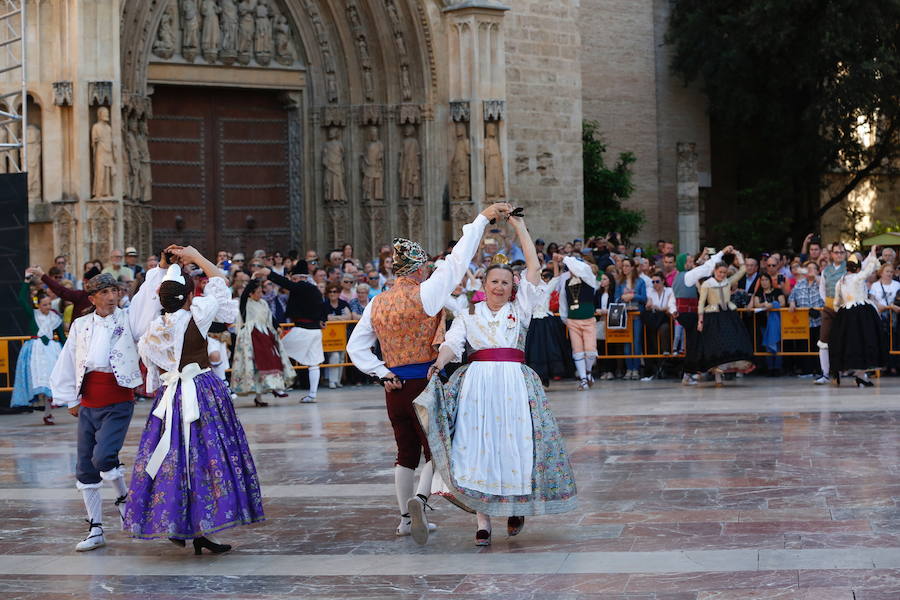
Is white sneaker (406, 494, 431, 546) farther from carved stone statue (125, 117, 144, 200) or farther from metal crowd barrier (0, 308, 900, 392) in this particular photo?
carved stone statue (125, 117, 144, 200)

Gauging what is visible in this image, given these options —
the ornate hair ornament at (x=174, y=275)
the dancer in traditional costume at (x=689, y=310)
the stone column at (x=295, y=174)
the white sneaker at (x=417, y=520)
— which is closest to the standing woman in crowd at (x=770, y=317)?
the dancer in traditional costume at (x=689, y=310)

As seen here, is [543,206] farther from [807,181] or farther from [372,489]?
[372,489]

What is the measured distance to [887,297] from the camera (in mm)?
18500

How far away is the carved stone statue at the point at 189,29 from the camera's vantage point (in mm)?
23047

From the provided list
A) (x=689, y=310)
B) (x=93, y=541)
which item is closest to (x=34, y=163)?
(x=689, y=310)

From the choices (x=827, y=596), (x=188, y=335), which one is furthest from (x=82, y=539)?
(x=827, y=596)

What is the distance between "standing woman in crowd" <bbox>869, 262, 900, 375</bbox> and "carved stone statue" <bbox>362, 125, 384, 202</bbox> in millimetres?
9079

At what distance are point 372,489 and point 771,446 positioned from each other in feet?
11.4

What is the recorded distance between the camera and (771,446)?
11.4m

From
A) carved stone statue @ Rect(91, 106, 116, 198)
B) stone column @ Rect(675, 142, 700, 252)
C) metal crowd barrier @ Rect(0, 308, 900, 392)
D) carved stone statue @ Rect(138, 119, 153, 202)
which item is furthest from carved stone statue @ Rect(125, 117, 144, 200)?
stone column @ Rect(675, 142, 700, 252)

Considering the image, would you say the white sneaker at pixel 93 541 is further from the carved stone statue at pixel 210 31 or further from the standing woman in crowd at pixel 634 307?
the carved stone statue at pixel 210 31

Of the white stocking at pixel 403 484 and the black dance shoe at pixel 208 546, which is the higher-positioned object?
the white stocking at pixel 403 484

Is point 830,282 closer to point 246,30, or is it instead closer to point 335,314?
Answer: point 335,314

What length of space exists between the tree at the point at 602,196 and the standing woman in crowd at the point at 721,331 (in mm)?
13227
